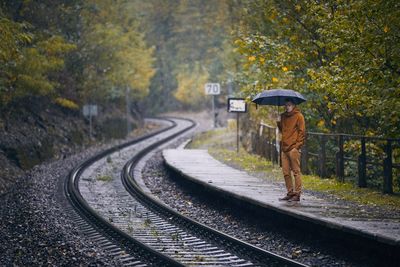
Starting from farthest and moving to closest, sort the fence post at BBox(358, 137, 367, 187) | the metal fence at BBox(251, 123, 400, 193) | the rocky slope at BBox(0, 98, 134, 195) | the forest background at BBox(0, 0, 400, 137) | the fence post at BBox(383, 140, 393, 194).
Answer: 1. the rocky slope at BBox(0, 98, 134, 195)
2. the fence post at BBox(358, 137, 367, 187)
3. the forest background at BBox(0, 0, 400, 137)
4. the metal fence at BBox(251, 123, 400, 193)
5. the fence post at BBox(383, 140, 393, 194)

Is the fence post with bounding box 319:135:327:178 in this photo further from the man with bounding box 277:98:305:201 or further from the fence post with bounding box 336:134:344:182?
the man with bounding box 277:98:305:201

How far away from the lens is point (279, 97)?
14617mm

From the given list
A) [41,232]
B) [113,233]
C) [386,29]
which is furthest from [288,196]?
[41,232]

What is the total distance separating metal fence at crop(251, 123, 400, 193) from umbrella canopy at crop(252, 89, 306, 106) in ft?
6.67

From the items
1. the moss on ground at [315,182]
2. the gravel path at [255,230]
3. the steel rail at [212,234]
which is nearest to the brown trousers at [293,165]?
the gravel path at [255,230]

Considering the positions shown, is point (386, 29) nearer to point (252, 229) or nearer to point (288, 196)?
point (288, 196)

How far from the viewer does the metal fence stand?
583 inches

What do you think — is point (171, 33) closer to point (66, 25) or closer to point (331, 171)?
point (66, 25)

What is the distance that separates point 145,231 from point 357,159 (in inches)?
228

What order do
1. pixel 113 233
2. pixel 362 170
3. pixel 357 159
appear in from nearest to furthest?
pixel 113 233 → pixel 362 170 → pixel 357 159

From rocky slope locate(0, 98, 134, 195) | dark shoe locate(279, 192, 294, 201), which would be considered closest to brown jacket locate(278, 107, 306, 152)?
dark shoe locate(279, 192, 294, 201)

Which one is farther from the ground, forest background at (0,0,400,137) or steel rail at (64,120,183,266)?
forest background at (0,0,400,137)

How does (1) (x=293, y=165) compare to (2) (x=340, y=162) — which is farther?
(2) (x=340, y=162)

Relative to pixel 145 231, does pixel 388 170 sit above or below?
above
